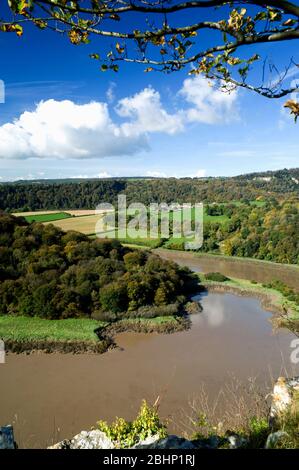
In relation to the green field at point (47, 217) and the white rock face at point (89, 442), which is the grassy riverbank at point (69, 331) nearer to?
the white rock face at point (89, 442)

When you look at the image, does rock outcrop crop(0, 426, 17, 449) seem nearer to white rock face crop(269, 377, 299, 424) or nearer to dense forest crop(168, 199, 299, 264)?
white rock face crop(269, 377, 299, 424)

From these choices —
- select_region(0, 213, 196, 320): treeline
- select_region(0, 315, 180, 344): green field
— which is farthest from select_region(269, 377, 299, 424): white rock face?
select_region(0, 213, 196, 320): treeline

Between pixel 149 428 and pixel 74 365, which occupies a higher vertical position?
pixel 149 428

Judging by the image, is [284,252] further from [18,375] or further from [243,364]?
[18,375]

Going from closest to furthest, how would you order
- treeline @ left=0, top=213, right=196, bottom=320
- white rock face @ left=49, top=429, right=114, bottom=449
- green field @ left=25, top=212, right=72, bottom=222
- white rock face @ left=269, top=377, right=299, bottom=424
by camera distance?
white rock face @ left=49, top=429, right=114, bottom=449 < white rock face @ left=269, top=377, right=299, bottom=424 < treeline @ left=0, top=213, right=196, bottom=320 < green field @ left=25, top=212, right=72, bottom=222

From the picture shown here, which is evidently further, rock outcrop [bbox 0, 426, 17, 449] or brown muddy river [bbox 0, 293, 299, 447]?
brown muddy river [bbox 0, 293, 299, 447]
